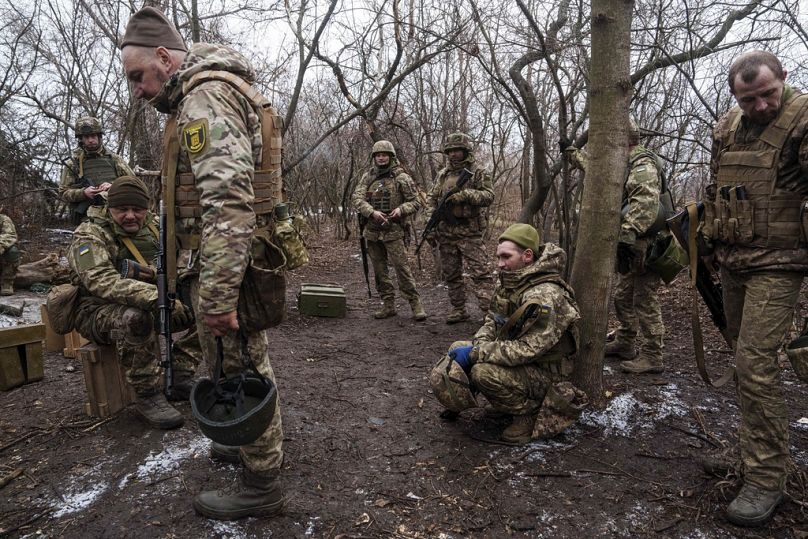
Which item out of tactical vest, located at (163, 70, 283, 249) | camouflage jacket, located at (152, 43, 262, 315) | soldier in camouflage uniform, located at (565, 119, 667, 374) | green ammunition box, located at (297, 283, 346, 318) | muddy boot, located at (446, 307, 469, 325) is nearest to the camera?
camouflage jacket, located at (152, 43, 262, 315)

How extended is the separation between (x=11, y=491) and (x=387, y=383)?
2502 millimetres

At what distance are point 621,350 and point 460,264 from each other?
7.17 feet

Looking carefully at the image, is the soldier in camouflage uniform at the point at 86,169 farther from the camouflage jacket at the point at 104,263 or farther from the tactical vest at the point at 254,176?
the tactical vest at the point at 254,176

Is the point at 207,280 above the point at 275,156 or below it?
below

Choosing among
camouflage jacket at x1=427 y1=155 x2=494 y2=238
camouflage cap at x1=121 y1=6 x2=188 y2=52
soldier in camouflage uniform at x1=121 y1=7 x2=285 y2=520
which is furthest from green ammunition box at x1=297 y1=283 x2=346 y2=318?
camouflage cap at x1=121 y1=6 x2=188 y2=52

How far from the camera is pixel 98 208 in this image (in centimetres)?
360

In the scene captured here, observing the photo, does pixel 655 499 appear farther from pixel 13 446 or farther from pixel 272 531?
pixel 13 446

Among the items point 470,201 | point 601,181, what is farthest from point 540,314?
point 470,201

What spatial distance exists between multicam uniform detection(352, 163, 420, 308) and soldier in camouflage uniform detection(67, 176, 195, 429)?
3084mm

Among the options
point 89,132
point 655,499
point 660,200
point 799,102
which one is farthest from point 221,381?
point 89,132

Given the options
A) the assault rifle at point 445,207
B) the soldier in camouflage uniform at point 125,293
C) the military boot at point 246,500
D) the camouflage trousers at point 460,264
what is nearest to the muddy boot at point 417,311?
the camouflage trousers at point 460,264

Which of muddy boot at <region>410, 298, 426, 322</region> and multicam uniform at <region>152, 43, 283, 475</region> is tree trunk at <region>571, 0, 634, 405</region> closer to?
multicam uniform at <region>152, 43, 283, 475</region>

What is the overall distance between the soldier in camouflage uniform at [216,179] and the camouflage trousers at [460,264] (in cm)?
381

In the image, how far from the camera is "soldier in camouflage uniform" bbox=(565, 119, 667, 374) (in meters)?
4.25
